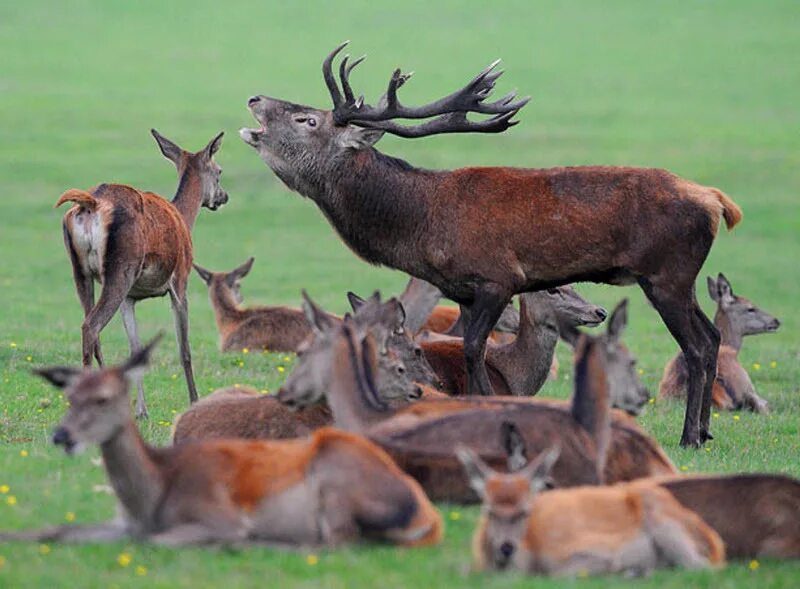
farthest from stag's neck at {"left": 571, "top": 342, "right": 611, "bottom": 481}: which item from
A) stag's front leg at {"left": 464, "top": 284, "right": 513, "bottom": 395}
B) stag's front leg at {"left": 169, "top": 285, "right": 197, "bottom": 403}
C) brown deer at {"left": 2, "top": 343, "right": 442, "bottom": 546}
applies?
stag's front leg at {"left": 169, "top": 285, "right": 197, "bottom": 403}

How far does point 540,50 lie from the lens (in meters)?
61.8

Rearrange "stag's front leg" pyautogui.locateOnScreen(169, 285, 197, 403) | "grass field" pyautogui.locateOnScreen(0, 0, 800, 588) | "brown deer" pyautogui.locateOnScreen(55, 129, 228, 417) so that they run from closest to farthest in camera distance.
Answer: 1. "grass field" pyautogui.locateOnScreen(0, 0, 800, 588)
2. "brown deer" pyautogui.locateOnScreen(55, 129, 228, 417)
3. "stag's front leg" pyautogui.locateOnScreen(169, 285, 197, 403)

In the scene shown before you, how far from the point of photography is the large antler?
12.7m

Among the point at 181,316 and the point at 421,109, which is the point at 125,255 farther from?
the point at 421,109

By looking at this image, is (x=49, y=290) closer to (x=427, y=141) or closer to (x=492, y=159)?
(x=492, y=159)

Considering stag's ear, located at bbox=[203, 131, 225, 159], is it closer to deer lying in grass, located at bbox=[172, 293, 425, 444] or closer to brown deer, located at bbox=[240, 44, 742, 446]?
brown deer, located at bbox=[240, 44, 742, 446]

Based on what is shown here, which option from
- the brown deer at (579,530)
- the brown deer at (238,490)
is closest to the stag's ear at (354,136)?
the brown deer at (238,490)

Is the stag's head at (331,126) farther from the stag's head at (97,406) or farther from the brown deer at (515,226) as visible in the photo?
the stag's head at (97,406)

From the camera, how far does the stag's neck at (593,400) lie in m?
8.60

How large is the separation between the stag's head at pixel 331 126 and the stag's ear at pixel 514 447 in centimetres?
513

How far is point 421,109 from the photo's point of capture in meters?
12.9

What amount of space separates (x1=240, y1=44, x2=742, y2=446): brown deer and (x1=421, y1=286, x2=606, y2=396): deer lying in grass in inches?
30.7

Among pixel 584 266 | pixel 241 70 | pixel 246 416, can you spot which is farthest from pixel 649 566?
pixel 241 70

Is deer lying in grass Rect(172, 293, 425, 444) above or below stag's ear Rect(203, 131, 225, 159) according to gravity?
below
